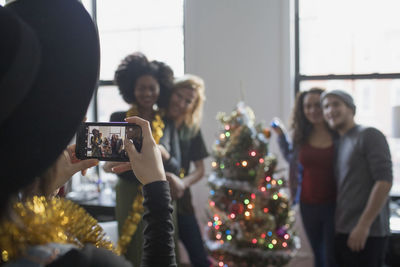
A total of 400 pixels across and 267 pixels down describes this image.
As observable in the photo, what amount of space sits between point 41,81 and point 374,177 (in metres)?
1.86

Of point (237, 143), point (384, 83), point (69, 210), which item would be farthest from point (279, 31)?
point (69, 210)

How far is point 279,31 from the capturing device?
2.88 meters

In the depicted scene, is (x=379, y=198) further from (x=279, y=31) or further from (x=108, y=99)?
(x=108, y=99)

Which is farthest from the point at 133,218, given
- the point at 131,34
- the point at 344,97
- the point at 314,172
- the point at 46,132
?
the point at 131,34

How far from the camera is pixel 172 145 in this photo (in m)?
1.99

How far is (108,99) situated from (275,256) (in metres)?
2.16

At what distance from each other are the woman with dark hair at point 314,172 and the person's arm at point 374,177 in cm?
27

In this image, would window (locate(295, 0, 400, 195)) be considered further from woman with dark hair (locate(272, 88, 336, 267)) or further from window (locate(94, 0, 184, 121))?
window (locate(94, 0, 184, 121))

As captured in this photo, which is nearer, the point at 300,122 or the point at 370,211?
the point at 370,211

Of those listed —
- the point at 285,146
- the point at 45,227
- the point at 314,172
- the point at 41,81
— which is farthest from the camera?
the point at 285,146

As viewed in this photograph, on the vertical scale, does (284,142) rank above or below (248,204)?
above

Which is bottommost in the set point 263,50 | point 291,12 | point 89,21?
point 89,21

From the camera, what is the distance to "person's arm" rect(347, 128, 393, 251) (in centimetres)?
187

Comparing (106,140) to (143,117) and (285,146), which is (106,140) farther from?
(285,146)
